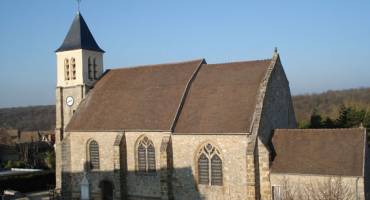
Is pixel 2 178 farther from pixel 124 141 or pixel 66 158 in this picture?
pixel 124 141

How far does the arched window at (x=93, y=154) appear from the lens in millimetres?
31766

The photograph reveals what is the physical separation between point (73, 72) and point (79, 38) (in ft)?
9.12

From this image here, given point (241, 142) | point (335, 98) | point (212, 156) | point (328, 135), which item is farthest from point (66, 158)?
point (335, 98)

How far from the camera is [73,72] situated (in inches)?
1401

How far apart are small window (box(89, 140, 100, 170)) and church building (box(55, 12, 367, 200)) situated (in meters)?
0.07

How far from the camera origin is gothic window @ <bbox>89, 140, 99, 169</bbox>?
31.8 m

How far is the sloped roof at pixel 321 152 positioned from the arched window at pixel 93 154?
501 inches

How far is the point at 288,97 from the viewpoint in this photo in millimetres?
29812

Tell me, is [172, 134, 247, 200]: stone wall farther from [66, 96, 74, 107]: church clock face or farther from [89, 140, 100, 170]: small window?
[66, 96, 74, 107]: church clock face

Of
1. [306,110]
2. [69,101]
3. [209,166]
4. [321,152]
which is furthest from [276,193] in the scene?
[306,110]

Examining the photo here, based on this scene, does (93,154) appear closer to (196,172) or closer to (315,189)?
(196,172)

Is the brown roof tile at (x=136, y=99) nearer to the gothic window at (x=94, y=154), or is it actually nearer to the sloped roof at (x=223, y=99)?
the sloped roof at (x=223, y=99)

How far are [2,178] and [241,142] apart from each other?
21815 millimetres

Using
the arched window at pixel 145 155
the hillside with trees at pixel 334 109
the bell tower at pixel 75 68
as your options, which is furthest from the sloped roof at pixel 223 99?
the hillside with trees at pixel 334 109
